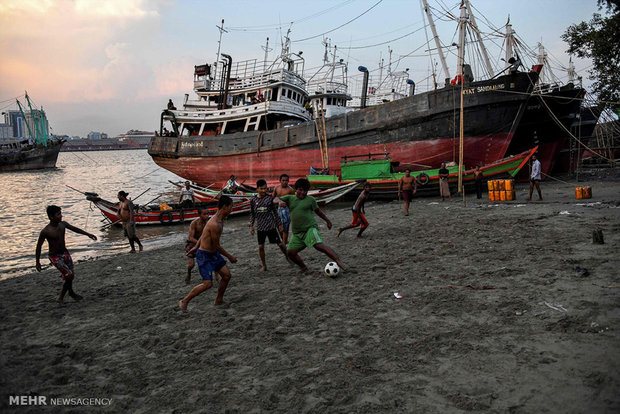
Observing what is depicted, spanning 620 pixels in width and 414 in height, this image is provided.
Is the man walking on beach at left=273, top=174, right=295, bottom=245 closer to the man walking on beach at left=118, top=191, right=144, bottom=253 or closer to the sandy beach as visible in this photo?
the sandy beach

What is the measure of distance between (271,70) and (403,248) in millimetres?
21198

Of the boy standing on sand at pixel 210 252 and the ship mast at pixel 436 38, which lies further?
the ship mast at pixel 436 38

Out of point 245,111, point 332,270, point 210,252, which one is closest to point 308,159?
point 245,111

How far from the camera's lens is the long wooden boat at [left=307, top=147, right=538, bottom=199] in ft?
53.5

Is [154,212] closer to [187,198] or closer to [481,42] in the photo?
[187,198]

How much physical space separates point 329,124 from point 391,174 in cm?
539

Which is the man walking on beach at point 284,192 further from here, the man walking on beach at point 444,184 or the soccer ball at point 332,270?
the man walking on beach at point 444,184

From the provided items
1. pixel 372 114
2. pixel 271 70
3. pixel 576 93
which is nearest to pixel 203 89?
pixel 271 70

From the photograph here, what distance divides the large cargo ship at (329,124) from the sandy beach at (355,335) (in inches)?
438

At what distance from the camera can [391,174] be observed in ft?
59.1

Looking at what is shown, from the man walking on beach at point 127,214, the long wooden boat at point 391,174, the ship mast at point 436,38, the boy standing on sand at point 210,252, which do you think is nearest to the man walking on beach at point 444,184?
the long wooden boat at point 391,174

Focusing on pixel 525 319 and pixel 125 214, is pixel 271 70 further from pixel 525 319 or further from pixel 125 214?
pixel 525 319

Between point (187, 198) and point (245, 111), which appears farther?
point (245, 111)

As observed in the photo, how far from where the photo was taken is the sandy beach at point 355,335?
3.20m
